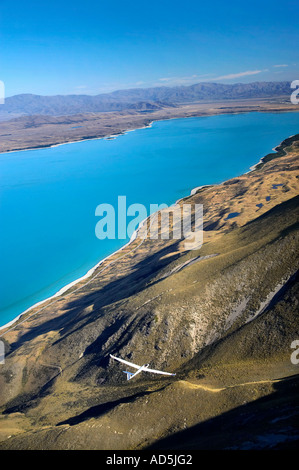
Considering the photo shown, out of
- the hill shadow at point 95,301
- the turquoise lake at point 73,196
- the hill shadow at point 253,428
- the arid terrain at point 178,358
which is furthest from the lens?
the turquoise lake at point 73,196

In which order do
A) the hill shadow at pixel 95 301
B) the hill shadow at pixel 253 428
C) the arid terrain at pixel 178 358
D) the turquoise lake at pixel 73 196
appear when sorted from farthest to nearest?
the turquoise lake at pixel 73 196 < the hill shadow at pixel 95 301 < the arid terrain at pixel 178 358 < the hill shadow at pixel 253 428

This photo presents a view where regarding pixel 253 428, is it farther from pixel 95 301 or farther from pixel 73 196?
pixel 73 196

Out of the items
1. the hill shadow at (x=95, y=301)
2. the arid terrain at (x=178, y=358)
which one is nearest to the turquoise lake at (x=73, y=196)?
the hill shadow at (x=95, y=301)

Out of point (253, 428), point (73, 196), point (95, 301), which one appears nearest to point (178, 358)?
point (253, 428)

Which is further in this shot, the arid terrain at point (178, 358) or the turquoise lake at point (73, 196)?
the turquoise lake at point (73, 196)

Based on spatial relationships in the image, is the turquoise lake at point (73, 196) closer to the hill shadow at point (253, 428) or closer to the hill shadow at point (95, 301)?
the hill shadow at point (95, 301)

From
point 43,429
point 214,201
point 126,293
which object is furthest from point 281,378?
point 214,201
